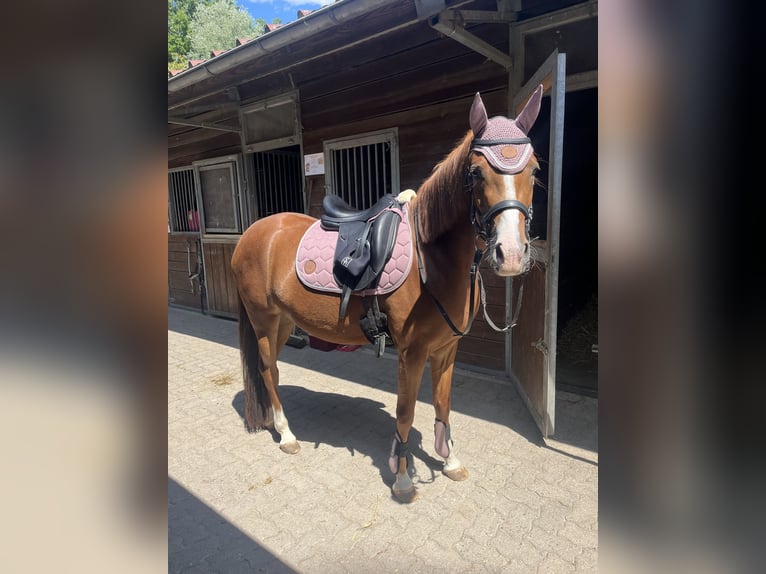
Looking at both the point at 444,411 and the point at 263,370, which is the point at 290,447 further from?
the point at 444,411

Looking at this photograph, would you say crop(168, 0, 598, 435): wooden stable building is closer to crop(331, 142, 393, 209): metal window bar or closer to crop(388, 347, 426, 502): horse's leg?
crop(331, 142, 393, 209): metal window bar

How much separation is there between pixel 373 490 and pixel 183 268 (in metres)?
6.64

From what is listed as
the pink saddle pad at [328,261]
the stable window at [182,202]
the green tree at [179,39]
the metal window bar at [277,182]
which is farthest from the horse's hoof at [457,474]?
the green tree at [179,39]

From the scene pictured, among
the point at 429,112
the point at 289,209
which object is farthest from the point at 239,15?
the point at 429,112

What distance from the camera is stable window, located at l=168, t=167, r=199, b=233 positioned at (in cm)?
716

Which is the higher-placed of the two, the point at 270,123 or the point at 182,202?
the point at 270,123

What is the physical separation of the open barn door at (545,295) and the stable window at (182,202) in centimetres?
599

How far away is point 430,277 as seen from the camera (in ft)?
7.00

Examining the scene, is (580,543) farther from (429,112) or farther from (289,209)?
(289,209)

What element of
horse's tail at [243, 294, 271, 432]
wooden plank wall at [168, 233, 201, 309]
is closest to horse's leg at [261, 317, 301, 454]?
horse's tail at [243, 294, 271, 432]

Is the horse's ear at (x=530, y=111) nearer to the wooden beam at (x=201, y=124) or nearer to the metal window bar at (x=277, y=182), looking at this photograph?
the wooden beam at (x=201, y=124)

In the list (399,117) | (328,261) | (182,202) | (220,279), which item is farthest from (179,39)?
(328,261)

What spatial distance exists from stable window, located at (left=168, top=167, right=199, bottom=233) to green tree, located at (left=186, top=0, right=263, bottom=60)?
2786 centimetres

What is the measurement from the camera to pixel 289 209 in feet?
21.6
